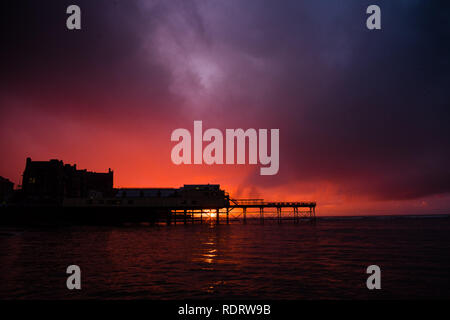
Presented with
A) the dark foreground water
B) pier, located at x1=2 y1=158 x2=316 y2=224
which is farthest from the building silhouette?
the dark foreground water

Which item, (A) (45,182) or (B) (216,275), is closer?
(B) (216,275)

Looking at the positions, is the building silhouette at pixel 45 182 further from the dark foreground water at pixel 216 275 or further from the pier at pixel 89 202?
the dark foreground water at pixel 216 275

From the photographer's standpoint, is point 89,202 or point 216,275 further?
point 89,202

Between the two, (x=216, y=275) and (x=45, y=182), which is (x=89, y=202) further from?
(x=216, y=275)

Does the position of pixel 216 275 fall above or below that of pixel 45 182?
below

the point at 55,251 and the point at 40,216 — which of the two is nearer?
the point at 55,251

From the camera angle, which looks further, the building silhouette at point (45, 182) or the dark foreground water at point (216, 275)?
the building silhouette at point (45, 182)

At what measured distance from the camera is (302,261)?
22.7 m

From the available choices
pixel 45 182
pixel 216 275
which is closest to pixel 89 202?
pixel 45 182

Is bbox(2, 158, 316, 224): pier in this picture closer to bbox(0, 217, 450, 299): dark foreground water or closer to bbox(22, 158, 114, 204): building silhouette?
bbox(22, 158, 114, 204): building silhouette

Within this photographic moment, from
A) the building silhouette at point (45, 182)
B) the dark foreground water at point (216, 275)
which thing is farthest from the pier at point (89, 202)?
the dark foreground water at point (216, 275)
